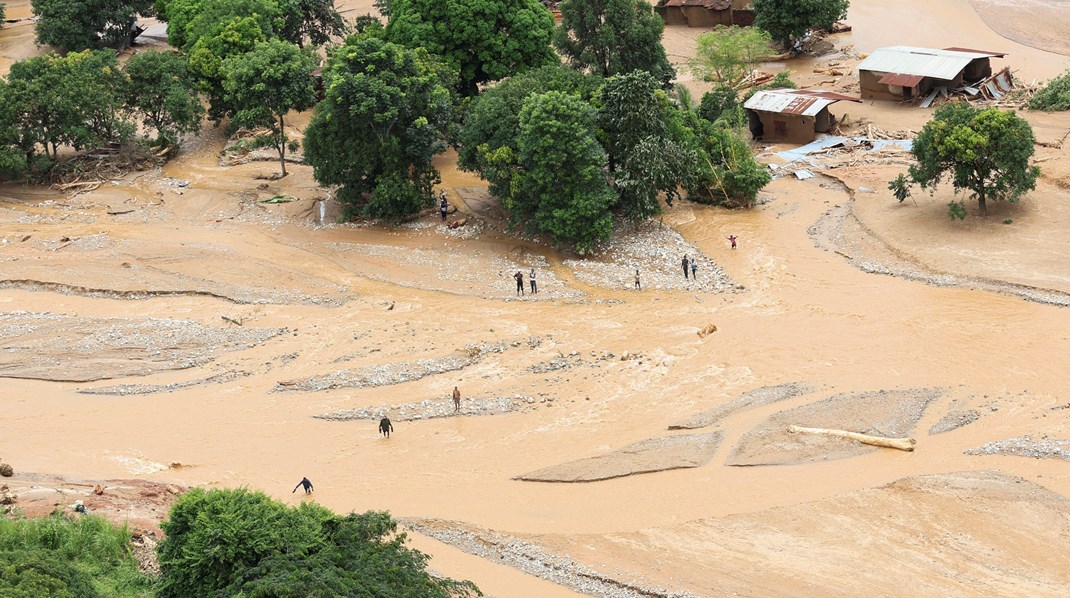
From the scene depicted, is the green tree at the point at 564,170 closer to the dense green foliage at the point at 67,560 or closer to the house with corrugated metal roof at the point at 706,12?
the dense green foliage at the point at 67,560

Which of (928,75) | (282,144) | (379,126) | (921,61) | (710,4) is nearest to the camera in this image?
(379,126)

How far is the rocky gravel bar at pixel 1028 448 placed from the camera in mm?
30547

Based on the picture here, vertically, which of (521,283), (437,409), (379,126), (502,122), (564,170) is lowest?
(437,409)

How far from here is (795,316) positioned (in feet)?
134

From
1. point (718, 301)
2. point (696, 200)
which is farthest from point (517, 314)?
point (696, 200)

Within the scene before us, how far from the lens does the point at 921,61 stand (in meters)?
61.2

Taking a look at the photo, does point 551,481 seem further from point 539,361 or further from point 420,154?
point 420,154

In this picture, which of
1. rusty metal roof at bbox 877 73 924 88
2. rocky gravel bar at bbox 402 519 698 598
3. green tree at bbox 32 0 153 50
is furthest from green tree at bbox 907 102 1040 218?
green tree at bbox 32 0 153 50

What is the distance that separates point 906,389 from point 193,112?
3996 centimetres

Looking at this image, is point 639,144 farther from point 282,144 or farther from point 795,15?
point 795,15

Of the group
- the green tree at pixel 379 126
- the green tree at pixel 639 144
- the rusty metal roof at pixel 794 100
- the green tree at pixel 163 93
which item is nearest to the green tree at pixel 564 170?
the green tree at pixel 639 144

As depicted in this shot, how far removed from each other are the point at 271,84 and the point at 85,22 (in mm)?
24559

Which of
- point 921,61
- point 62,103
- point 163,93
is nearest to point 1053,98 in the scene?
point 921,61

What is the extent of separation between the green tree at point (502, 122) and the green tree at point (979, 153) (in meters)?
14.3
